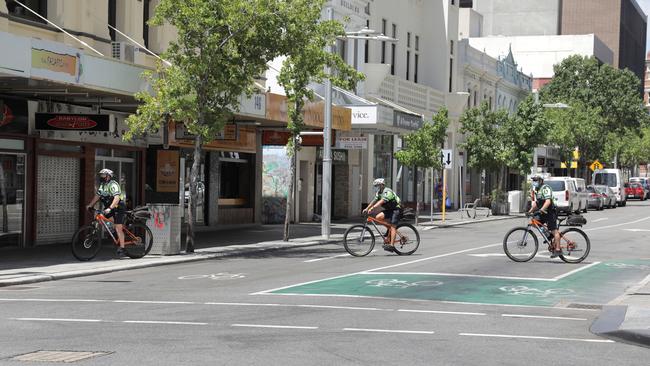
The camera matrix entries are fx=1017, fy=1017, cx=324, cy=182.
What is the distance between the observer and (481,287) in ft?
53.7

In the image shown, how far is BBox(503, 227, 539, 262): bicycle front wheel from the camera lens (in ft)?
70.3

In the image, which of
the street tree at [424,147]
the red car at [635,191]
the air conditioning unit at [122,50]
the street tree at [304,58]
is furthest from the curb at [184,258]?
the red car at [635,191]

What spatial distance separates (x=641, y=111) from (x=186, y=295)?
7417 cm

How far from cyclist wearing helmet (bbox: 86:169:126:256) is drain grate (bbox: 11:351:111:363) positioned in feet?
36.7

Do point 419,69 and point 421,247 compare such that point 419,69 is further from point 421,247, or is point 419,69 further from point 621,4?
point 621,4

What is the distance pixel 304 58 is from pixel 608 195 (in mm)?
43739

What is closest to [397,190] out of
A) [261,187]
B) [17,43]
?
[261,187]

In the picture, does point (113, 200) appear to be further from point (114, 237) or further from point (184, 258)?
point (184, 258)

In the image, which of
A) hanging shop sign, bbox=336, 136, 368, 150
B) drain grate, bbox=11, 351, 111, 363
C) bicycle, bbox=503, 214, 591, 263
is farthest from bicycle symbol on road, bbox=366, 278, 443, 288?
hanging shop sign, bbox=336, 136, 368, 150

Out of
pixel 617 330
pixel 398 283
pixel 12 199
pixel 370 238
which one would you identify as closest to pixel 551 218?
pixel 370 238

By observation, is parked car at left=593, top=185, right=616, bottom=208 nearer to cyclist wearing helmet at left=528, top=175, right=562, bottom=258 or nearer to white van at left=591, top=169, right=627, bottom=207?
white van at left=591, top=169, right=627, bottom=207

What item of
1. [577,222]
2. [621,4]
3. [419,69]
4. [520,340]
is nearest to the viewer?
[520,340]

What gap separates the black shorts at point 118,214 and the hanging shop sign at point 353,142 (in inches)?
519

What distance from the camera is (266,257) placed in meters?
22.9
